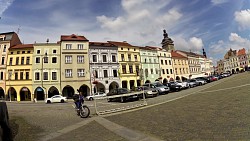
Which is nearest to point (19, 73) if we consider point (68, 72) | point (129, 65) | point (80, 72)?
point (68, 72)

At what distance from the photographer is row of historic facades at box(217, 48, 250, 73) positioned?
116m

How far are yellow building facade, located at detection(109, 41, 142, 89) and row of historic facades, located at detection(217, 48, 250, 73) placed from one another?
9007 centimetres

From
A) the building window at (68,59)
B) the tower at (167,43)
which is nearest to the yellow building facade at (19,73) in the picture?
the building window at (68,59)

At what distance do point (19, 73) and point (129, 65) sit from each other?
26991 mm

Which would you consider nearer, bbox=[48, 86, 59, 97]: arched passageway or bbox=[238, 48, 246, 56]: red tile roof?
bbox=[48, 86, 59, 97]: arched passageway

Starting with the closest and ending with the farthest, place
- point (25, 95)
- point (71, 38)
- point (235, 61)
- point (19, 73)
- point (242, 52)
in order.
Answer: point (19, 73) < point (25, 95) < point (71, 38) < point (242, 52) < point (235, 61)

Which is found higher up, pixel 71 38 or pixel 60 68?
pixel 71 38

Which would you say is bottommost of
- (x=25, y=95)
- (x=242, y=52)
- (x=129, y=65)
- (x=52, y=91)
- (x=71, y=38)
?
(x=25, y=95)

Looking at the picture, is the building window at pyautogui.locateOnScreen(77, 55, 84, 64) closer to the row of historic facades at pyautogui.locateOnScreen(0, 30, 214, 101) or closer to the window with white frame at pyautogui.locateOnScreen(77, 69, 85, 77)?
the row of historic facades at pyautogui.locateOnScreen(0, 30, 214, 101)

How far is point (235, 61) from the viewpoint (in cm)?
12450

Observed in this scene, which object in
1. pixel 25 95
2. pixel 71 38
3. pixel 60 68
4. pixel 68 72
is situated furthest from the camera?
pixel 71 38

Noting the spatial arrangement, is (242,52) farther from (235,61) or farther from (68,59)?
(68,59)

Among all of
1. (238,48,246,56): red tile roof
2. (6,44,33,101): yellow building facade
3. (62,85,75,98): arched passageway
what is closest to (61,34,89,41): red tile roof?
(6,44,33,101): yellow building facade

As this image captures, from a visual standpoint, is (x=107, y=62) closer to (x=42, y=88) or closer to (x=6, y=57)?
(x=42, y=88)
